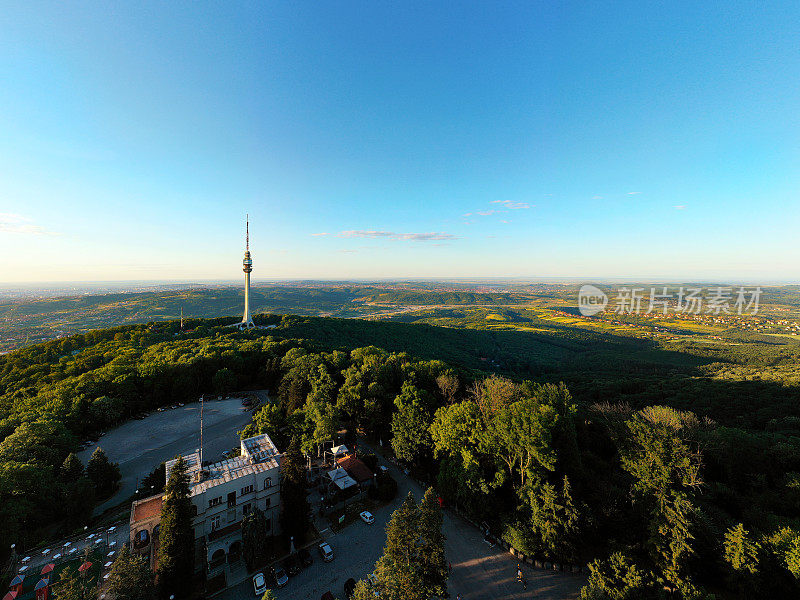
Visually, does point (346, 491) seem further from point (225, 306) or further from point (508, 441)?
point (225, 306)

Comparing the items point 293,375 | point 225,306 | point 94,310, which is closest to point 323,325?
point 293,375

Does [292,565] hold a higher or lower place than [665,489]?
lower

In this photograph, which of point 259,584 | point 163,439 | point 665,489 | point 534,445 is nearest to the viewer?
point 665,489

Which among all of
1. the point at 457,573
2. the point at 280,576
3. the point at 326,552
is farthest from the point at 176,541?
the point at 457,573

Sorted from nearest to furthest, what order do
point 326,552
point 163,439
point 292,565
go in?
1. point 292,565
2. point 326,552
3. point 163,439

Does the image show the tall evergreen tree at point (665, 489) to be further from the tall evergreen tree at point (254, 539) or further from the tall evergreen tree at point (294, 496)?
the tall evergreen tree at point (254, 539)

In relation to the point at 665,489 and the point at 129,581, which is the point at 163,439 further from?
the point at 665,489

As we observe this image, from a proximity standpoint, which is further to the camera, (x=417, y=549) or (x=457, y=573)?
(x=457, y=573)
